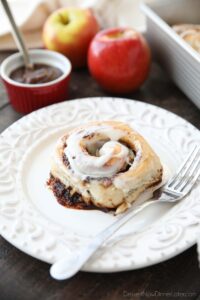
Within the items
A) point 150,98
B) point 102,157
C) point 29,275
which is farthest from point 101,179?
point 150,98

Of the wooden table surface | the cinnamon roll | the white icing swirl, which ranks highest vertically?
the white icing swirl

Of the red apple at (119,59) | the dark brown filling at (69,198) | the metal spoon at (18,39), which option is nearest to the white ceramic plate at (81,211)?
the dark brown filling at (69,198)

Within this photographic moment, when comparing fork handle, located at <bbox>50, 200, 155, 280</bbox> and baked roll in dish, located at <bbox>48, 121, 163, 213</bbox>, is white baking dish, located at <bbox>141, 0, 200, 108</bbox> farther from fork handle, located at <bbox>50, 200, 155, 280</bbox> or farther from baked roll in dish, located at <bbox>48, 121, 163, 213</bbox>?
fork handle, located at <bbox>50, 200, 155, 280</bbox>

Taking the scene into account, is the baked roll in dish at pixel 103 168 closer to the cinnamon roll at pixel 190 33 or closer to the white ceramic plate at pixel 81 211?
the white ceramic plate at pixel 81 211

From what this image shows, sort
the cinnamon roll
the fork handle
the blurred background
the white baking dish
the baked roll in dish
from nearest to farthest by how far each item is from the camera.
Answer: the fork handle, the baked roll in dish, the white baking dish, the cinnamon roll, the blurred background

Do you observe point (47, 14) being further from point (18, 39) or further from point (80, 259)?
point (80, 259)

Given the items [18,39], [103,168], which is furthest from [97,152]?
[18,39]

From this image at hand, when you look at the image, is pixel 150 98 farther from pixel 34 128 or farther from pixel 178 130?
pixel 34 128

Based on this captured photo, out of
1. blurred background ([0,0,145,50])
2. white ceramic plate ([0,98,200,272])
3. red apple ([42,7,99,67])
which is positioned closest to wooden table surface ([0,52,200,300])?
white ceramic plate ([0,98,200,272])
